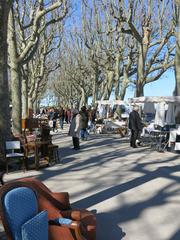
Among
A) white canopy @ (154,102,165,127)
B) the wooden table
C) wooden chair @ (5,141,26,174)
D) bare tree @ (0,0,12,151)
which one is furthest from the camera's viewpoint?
white canopy @ (154,102,165,127)

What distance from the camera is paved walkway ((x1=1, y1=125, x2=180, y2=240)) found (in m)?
6.30

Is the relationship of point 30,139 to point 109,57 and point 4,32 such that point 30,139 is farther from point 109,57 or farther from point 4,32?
point 109,57

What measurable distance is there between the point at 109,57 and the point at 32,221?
35610 millimetres

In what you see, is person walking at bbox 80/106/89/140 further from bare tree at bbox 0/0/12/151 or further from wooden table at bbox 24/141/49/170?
wooden table at bbox 24/141/49/170

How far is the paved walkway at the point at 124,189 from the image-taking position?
630cm

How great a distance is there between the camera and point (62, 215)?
17.2 ft

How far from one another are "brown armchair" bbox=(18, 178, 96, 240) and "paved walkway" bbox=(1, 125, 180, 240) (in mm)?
530

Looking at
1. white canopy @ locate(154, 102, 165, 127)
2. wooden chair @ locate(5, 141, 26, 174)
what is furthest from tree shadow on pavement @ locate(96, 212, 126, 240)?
white canopy @ locate(154, 102, 165, 127)

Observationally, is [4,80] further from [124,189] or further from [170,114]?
[170,114]

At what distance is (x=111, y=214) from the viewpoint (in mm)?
6953

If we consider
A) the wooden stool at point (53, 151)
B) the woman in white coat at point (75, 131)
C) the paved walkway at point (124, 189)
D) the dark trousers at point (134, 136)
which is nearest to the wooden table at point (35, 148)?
the paved walkway at point (124, 189)

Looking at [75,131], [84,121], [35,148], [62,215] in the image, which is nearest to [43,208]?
[62,215]

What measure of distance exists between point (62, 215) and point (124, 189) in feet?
11.9

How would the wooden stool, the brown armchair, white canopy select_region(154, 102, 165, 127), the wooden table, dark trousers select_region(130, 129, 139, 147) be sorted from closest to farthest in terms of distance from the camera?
the brown armchair → the wooden table → the wooden stool → dark trousers select_region(130, 129, 139, 147) → white canopy select_region(154, 102, 165, 127)
